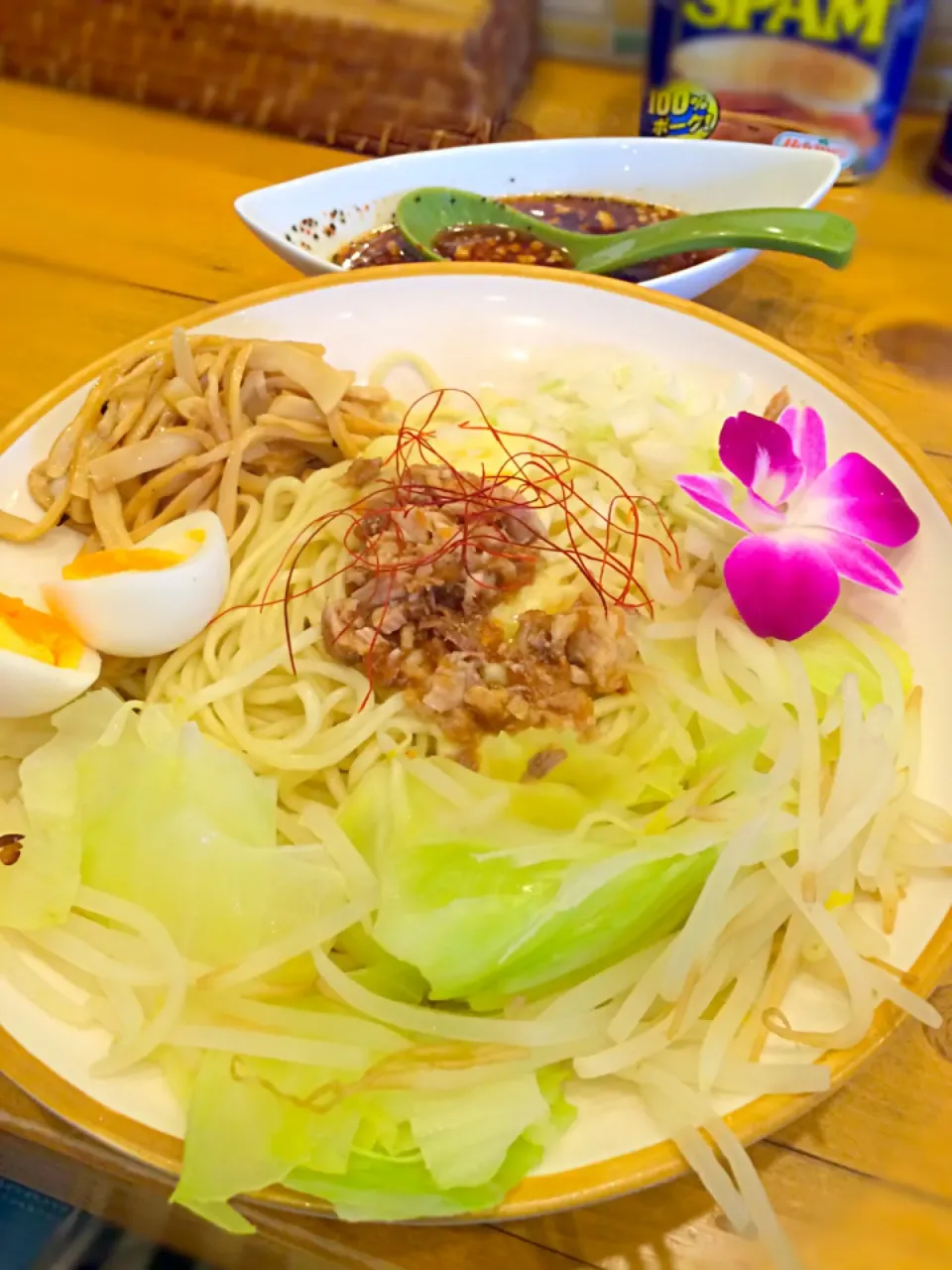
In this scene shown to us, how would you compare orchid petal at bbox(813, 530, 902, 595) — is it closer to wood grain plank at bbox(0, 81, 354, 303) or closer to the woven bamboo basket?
wood grain plank at bbox(0, 81, 354, 303)

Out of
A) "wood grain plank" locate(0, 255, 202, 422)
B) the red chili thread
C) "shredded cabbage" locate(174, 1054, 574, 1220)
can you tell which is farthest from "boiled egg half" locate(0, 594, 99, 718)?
"wood grain plank" locate(0, 255, 202, 422)

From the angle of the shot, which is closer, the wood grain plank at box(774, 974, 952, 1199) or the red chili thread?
the wood grain plank at box(774, 974, 952, 1199)

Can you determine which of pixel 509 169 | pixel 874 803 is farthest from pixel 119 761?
pixel 509 169

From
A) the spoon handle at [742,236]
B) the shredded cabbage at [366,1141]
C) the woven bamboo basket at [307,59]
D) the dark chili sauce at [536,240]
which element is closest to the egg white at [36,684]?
the shredded cabbage at [366,1141]

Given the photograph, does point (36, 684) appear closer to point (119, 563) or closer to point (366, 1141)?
point (119, 563)

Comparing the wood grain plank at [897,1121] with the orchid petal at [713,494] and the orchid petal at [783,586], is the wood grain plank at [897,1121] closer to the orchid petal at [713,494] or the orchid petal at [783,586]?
the orchid petal at [783,586]

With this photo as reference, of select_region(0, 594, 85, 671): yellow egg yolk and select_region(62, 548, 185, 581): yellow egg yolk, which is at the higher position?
select_region(62, 548, 185, 581): yellow egg yolk
